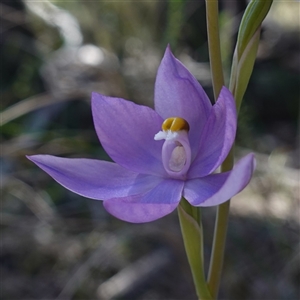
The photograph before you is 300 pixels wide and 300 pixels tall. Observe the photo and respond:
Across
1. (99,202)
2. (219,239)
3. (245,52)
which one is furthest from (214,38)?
(99,202)

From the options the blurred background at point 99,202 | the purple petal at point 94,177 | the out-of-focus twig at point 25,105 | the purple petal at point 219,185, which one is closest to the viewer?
the purple petal at point 219,185

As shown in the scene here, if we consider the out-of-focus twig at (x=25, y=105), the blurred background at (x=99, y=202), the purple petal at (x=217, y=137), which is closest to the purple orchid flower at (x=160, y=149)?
the purple petal at (x=217, y=137)

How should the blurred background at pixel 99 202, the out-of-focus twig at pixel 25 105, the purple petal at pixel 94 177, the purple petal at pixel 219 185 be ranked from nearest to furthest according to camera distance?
the purple petal at pixel 219 185
the purple petal at pixel 94 177
the blurred background at pixel 99 202
the out-of-focus twig at pixel 25 105

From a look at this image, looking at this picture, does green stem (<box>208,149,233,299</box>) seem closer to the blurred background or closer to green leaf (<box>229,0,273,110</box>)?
green leaf (<box>229,0,273,110</box>)

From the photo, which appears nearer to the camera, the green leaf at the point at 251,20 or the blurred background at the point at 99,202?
the green leaf at the point at 251,20

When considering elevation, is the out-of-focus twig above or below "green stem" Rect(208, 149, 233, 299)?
below

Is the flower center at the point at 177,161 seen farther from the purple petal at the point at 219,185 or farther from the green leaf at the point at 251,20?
the green leaf at the point at 251,20

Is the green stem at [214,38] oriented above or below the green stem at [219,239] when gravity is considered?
above

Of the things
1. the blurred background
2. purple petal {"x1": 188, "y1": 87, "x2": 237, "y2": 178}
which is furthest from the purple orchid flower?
the blurred background
